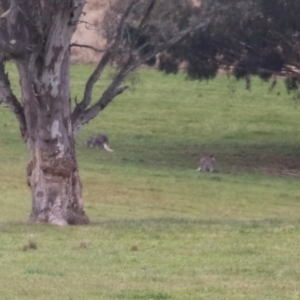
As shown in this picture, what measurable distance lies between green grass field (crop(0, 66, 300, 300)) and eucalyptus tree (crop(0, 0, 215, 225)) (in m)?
0.68

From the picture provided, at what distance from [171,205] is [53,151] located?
299 inches

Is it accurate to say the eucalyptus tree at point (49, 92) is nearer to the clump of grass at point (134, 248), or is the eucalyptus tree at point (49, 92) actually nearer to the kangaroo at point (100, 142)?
the clump of grass at point (134, 248)

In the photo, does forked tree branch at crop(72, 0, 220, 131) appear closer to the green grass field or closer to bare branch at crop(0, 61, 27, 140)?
bare branch at crop(0, 61, 27, 140)

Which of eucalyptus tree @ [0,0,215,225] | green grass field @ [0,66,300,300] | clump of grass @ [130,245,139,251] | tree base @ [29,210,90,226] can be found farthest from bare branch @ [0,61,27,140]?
clump of grass @ [130,245,139,251]

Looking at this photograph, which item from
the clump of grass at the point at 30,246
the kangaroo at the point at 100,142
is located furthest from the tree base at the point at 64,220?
the kangaroo at the point at 100,142

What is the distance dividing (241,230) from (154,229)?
133cm

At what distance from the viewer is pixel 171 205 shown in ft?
79.2

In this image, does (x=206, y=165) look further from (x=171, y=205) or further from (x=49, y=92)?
(x=49, y=92)

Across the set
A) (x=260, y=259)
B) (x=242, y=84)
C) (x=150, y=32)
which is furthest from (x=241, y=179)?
(x=242, y=84)

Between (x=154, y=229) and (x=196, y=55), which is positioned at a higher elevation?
(x=196, y=55)

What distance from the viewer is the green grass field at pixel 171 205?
10.3 m

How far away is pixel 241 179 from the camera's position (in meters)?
28.8

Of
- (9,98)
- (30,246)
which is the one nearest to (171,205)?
(9,98)

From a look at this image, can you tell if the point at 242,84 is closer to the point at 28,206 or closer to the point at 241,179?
the point at 241,179
